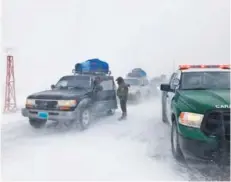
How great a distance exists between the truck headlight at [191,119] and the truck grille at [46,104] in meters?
3.88

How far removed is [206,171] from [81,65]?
6.26 m

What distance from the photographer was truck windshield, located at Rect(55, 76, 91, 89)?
7.95 metres

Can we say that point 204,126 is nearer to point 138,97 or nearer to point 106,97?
point 106,97

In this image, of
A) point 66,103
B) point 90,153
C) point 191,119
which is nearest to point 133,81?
point 66,103

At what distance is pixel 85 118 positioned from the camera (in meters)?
7.29

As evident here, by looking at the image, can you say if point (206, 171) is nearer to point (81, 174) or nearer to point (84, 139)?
point (81, 174)

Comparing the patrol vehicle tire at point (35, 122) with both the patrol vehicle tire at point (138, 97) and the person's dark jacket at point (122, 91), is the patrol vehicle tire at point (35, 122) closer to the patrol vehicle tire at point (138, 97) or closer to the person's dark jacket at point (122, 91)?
the person's dark jacket at point (122, 91)

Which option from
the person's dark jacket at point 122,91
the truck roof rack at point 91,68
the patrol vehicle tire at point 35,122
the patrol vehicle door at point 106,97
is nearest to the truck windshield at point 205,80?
the patrol vehicle door at point 106,97

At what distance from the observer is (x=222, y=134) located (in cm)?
365

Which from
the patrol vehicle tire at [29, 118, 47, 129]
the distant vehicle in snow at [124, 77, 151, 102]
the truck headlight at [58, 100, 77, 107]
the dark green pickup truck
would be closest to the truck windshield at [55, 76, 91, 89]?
the truck headlight at [58, 100, 77, 107]

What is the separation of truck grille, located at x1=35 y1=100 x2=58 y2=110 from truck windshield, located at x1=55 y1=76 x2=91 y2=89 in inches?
48.9

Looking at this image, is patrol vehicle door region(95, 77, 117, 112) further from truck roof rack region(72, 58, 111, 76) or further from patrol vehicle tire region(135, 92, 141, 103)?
patrol vehicle tire region(135, 92, 141, 103)

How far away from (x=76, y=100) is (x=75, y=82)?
147 cm

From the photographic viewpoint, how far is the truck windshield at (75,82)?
795 centimetres
